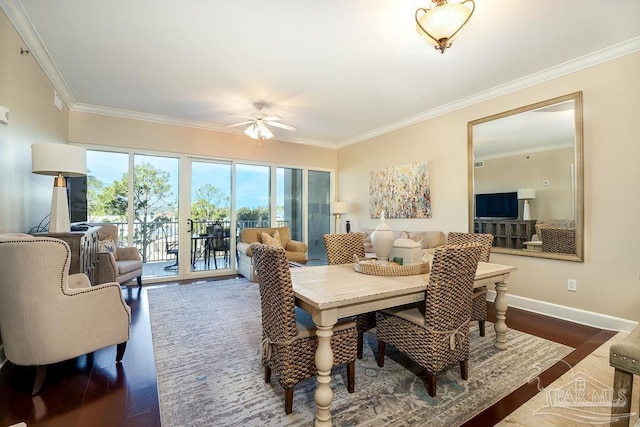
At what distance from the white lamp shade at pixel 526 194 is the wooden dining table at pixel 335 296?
6.03ft

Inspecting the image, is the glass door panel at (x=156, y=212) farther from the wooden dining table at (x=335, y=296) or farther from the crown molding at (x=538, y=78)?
the crown molding at (x=538, y=78)

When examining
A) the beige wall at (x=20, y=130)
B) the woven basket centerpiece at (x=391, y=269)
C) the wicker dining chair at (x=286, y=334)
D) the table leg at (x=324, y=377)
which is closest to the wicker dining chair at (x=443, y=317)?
the woven basket centerpiece at (x=391, y=269)

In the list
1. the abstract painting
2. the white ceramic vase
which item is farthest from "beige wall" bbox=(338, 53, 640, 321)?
the white ceramic vase

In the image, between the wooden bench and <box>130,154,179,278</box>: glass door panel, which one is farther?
<box>130,154,179,278</box>: glass door panel

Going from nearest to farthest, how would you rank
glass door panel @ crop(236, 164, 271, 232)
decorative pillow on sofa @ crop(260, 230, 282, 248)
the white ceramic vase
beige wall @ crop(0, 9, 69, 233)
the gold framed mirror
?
the white ceramic vase → beige wall @ crop(0, 9, 69, 233) → the gold framed mirror → decorative pillow on sofa @ crop(260, 230, 282, 248) → glass door panel @ crop(236, 164, 271, 232)

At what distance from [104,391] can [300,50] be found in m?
3.21

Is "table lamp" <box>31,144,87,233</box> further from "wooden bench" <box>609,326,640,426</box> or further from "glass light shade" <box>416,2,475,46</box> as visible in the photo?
"wooden bench" <box>609,326,640,426</box>

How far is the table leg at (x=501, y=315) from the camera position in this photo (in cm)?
236

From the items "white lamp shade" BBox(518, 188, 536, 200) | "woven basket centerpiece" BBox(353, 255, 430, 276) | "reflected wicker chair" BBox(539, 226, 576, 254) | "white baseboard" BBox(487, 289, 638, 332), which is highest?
"white lamp shade" BBox(518, 188, 536, 200)

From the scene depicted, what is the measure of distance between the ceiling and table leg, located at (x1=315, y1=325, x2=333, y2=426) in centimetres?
236

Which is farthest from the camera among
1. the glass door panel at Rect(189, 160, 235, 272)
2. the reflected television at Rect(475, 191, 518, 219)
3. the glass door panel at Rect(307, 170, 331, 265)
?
the glass door panel at Rect(307, 170, 331, 265)

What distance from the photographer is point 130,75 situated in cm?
332

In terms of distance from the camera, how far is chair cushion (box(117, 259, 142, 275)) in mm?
3733

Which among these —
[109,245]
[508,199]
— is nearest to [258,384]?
[109,245]
